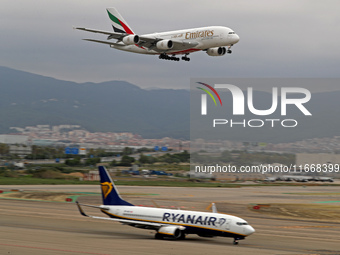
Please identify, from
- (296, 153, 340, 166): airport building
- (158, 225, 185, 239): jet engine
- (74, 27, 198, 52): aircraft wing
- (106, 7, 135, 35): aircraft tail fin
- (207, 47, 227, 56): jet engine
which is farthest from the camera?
(296, 153, 340, 166): airport building

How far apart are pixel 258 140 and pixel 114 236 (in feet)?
467

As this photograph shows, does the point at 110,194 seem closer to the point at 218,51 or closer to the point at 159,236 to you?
the point at 159,236

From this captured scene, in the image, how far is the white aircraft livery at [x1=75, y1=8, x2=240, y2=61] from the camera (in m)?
76.6

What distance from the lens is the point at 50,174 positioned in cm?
14862

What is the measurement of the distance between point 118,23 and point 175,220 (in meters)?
48.9

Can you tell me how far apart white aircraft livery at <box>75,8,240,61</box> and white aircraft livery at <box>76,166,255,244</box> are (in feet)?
100

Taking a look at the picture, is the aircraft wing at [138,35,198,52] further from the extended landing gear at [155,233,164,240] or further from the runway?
the extended landing gear at [155,233,164,240]

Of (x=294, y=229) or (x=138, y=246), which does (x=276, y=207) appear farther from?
(x=138, y=246)

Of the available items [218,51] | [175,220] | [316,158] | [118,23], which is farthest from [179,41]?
[316,158]

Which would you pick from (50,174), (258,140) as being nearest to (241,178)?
(258,140)

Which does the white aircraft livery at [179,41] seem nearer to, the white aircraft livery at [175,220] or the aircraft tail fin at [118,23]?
the aircraft tail fin at [118,23]

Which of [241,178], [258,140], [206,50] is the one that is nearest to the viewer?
[206,50]

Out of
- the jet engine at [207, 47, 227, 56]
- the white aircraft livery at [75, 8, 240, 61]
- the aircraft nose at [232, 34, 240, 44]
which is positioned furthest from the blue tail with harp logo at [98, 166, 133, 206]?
the jet engine at [207, 47, 227, 56]

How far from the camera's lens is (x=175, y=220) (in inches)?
1914
